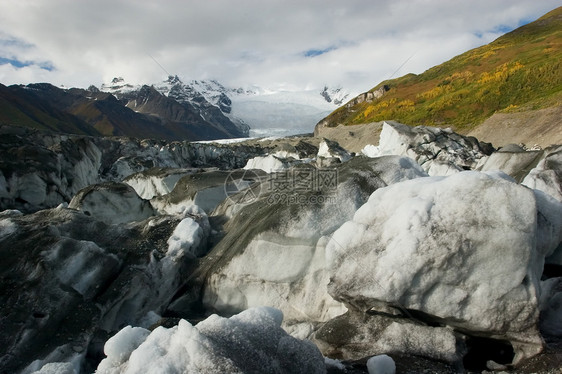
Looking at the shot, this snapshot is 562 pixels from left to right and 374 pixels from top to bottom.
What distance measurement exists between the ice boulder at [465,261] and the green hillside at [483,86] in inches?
1720

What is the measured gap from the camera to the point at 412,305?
641cm

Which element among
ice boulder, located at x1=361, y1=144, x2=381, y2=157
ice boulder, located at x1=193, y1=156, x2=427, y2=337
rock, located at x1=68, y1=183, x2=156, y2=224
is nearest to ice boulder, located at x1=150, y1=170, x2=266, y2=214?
rock, located at x1=68, y1=183, x2=156, y2=224

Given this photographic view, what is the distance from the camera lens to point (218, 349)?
14.6 ft

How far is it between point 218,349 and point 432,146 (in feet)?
91.0

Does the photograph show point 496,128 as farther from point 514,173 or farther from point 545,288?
point 545,288

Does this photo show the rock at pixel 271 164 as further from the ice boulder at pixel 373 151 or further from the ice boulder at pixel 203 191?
the ice boulder at pixel 203 191

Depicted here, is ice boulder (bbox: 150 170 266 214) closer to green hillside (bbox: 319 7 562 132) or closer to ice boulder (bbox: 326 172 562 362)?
Answer: ice boulder (bbox: 326 172 562 362)

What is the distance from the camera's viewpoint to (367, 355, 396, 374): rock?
17.1 ft

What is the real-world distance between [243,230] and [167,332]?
5.14 m

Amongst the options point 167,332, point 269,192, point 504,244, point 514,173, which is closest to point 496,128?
point 514,173

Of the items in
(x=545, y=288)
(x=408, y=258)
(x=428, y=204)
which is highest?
(x=428, y=204)

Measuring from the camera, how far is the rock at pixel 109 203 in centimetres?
1453

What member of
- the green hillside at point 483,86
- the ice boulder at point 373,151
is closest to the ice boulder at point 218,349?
the ice boulder at point 373,151

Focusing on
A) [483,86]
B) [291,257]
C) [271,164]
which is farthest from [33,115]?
[291,257]
